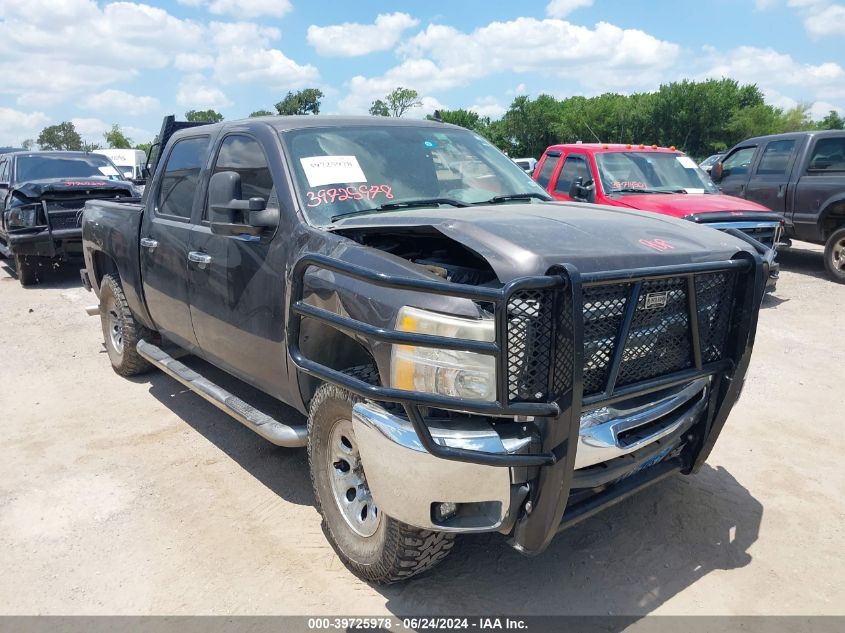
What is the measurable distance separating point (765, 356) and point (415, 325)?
483 cm

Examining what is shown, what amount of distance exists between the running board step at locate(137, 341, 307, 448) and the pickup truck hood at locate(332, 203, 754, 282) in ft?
3.39

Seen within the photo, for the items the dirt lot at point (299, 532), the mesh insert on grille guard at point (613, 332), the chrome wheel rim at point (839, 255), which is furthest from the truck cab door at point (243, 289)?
the chrome wheel rim at point (839, 255)

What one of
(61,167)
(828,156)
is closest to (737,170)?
(828,156)

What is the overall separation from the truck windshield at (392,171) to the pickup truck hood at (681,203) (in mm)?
3948

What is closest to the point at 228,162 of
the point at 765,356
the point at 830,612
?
the point at 830,612

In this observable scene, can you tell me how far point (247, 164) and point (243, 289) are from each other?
0.78 meters

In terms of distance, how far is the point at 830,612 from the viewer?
2.77 m

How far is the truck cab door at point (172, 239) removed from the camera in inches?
171

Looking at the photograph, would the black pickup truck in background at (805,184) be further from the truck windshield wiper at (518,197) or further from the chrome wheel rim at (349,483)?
the chrome wheel rim at (349,483)

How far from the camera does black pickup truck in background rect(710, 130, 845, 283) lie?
936 cm

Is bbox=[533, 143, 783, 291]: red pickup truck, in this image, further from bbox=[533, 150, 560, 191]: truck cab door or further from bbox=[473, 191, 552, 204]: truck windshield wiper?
bbox=[473, 191, 552, 204]: truck windshield wiper

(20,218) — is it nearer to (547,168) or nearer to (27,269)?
(27,269)

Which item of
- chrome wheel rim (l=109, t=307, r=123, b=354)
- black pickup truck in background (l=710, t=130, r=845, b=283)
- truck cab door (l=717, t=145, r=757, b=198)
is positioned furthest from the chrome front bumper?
truck cab door (l=717, t=145, r=757, b=198)

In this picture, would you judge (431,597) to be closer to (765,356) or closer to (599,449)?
(599,449)
